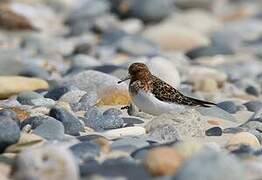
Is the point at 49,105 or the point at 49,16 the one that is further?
the point at 49,16

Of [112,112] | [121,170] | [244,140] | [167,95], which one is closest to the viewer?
[121,170]

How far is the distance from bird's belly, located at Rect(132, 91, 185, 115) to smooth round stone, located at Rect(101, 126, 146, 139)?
36 cm

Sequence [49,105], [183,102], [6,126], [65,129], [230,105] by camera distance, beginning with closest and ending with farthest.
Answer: [6,126] → [65,129] → [183,102] → [49,105] → [230,105]

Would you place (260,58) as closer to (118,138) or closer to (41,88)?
(41,88)

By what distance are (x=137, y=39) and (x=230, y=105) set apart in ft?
22.8

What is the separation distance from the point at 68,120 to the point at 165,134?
0.84 m

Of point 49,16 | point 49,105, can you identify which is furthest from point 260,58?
point 49,105

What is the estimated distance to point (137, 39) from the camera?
1563 cm

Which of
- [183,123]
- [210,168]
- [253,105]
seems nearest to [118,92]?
[253,105]

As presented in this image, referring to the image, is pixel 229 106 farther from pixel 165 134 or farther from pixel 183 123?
pixel 165 134

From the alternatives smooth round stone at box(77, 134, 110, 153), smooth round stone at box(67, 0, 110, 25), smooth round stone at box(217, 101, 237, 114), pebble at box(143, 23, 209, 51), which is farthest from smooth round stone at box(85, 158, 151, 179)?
smooth round stone at box(67, 0, 110, 25)

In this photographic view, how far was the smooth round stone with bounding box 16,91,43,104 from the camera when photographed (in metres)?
8.23

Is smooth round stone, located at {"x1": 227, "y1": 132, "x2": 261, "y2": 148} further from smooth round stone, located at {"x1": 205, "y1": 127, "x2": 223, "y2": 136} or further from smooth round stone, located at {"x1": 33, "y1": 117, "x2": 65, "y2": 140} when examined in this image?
smooth round stone, located at {"x1": 33, "y1": 117, "x2": 65, "y2": 140}

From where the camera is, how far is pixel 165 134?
6.68 m
